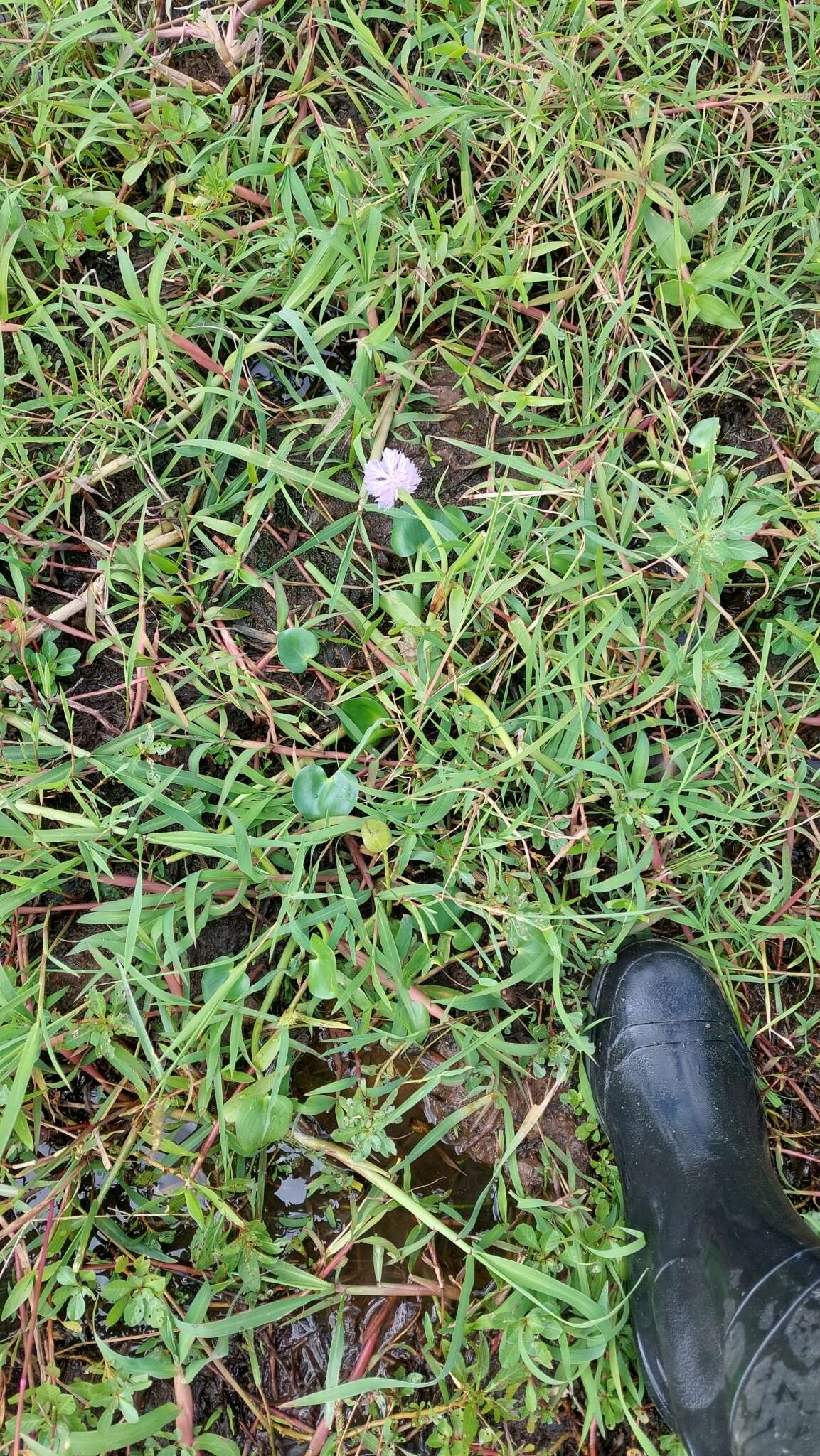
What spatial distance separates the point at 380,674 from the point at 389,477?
1.15ft

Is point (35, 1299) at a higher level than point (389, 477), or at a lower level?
lower

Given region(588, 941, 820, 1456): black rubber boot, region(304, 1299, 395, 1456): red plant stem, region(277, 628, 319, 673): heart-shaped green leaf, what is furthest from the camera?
region(277, 628, 319, 673): heart-shaped green leaf

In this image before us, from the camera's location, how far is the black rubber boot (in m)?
1.31

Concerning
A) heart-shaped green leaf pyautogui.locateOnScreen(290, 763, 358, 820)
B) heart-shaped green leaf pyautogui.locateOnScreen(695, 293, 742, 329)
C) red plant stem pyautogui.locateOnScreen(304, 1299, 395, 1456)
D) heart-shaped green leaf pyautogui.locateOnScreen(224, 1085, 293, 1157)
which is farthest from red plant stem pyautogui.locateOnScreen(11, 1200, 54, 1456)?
heart-shaped green leaf pyautogui.locateOnScreen(695, 293, 742, 329)

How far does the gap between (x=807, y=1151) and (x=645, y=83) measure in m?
1.97

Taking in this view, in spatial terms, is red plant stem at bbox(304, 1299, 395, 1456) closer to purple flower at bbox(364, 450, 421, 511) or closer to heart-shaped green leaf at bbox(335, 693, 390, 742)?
heart-shaped green leaf at bbox(335, 693, 390, 742)

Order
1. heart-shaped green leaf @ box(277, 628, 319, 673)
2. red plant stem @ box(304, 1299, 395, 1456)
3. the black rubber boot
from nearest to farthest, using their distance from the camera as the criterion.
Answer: the black rubber boot → red plant stem @ box(304, 1299, 395, 1456) → heart-shaped green leaf @ box(277, 628, 319, 673)

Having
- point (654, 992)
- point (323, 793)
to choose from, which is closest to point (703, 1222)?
point (654, 992)

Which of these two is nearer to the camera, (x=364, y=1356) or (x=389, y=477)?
(x=364, y=1356)

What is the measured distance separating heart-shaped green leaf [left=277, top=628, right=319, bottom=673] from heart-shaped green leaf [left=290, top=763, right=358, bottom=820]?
18cm

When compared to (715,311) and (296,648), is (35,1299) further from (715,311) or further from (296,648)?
(715,311)

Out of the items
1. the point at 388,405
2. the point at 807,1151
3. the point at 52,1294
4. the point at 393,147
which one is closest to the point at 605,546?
the point at 388,405

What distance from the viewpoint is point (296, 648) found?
1535 mm

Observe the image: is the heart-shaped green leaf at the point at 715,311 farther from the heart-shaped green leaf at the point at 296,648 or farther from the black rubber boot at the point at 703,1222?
the black rubber boot at the point at 703,1222
